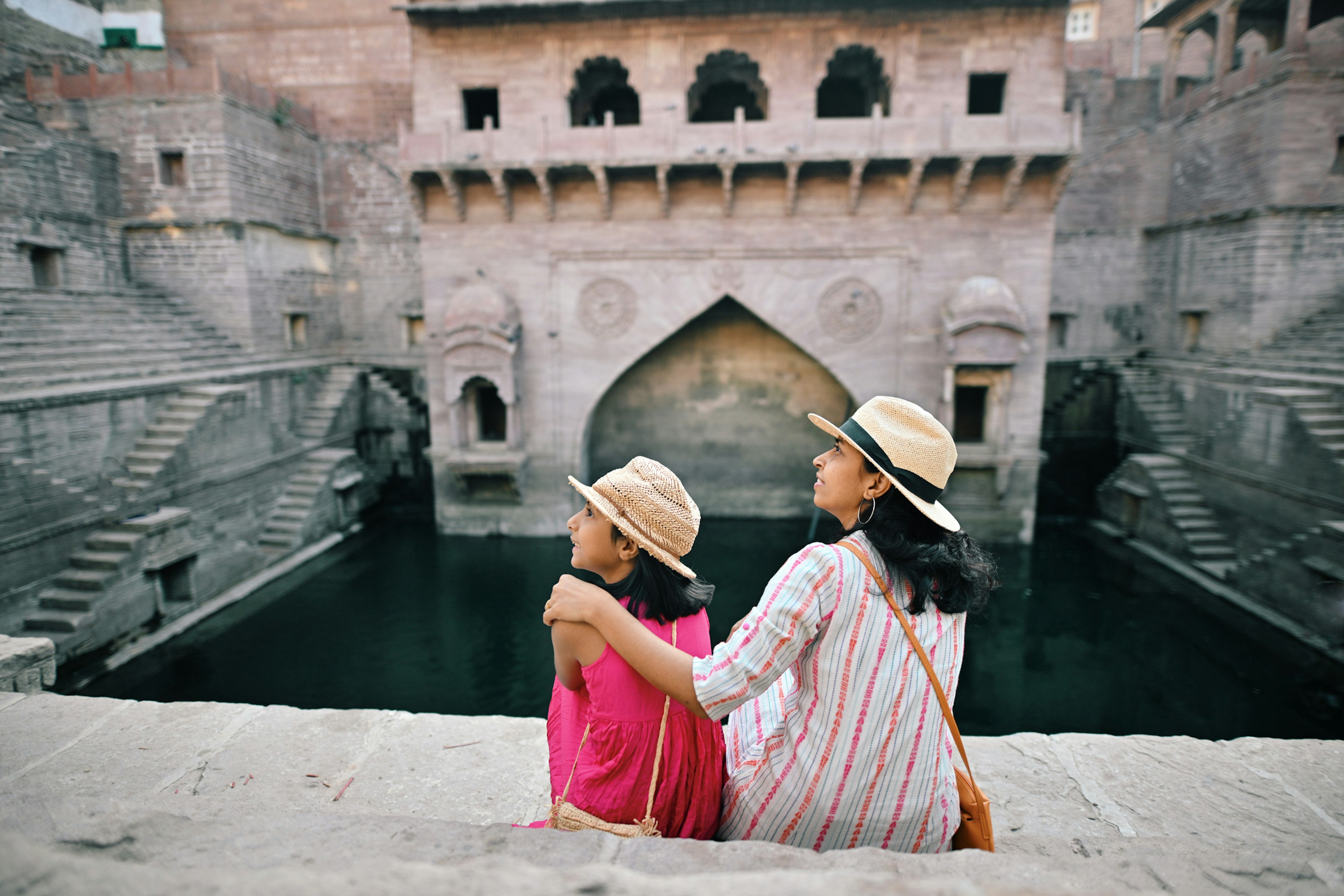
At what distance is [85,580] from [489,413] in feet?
18.3

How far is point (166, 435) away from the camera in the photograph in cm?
895

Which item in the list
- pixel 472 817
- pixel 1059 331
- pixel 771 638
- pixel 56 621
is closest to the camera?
pixel 771 638

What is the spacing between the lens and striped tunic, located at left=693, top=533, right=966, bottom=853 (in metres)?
1.60

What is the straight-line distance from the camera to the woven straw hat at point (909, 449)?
5.65ft

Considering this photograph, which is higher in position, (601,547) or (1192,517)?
(601,547)

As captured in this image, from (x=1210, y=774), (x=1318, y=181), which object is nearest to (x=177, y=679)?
(x=1210, y=774)

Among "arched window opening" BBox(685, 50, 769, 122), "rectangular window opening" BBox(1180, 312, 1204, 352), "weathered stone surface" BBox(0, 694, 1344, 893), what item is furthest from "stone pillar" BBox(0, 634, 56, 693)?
"rectangular window opening" BBox(1180, 312, 1204, 352)

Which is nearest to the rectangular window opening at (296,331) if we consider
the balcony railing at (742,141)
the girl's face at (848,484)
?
the balcony railing at (742,141)

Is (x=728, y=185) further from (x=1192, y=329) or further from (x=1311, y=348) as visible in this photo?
(x=1192, y=329)

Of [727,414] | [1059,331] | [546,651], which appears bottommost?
[546,651]

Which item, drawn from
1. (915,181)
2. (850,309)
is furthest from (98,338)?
(915,181)

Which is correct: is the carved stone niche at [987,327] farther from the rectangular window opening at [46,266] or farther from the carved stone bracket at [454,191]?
the rectangular window opening at [46,266]

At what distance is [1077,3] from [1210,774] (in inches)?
1144

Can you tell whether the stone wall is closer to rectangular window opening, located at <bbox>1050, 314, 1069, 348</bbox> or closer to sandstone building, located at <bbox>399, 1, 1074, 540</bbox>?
sandstone building, located at <bbox>399, 1, 1074, 540</bbox>
